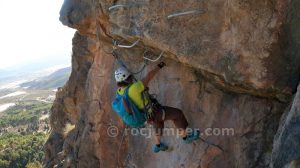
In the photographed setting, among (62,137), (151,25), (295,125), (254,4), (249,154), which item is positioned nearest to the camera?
(295,125)

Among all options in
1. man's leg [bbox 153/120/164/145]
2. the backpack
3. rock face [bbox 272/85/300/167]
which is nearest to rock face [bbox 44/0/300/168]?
rock face [bbox 272/85/300/167]

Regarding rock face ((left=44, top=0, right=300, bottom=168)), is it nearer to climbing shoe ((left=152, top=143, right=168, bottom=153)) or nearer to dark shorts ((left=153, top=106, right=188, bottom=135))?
climbing shoe ((left=152, top=143, right=168, bottom=153))

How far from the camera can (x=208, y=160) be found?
8680 millimetres

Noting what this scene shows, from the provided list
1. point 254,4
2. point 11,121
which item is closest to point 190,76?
point 254,4

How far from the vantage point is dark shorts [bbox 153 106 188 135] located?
8398mm

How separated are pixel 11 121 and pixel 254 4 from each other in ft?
444

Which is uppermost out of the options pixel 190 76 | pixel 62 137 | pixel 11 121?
pixel 190 76

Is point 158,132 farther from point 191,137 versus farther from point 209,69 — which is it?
point 209,69

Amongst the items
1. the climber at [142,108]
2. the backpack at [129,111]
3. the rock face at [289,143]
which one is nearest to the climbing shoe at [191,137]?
the climber at [142,108]

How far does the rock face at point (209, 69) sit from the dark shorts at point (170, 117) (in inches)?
22.1

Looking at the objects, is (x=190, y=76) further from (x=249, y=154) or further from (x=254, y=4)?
(x=254, y=4)

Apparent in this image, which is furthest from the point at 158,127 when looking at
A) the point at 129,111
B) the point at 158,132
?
the point at 129,111

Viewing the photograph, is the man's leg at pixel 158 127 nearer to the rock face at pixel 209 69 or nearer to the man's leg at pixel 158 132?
the man's leg at pixel 158 132

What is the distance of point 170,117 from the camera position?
8492 mm
